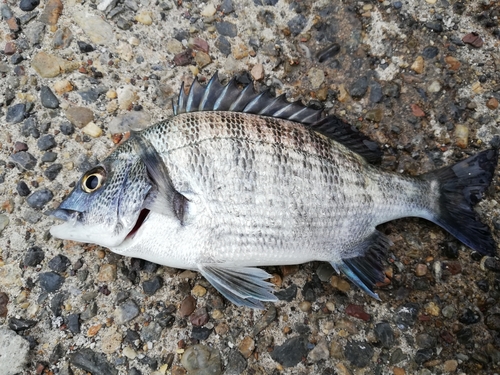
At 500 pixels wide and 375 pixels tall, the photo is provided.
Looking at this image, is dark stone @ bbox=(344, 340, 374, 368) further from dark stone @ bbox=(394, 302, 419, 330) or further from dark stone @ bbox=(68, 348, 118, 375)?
dark stone @ bbox=(68, 348, 118, 375)

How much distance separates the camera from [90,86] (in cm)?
294

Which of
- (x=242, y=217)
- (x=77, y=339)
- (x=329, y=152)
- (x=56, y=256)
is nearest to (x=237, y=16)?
(x=329, y=152)

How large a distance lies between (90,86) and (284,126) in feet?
4.36

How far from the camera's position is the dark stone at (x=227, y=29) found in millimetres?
3109

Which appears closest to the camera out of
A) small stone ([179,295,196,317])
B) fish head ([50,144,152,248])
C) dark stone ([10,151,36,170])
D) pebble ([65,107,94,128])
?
fish head ([50,144,152,248])

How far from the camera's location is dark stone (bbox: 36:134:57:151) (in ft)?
9.16

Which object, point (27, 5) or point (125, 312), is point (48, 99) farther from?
point (125, 312)

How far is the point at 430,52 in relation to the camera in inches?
120

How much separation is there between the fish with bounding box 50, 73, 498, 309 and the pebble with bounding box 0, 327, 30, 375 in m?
0.63

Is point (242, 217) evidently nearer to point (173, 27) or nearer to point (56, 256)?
point (56, 256)

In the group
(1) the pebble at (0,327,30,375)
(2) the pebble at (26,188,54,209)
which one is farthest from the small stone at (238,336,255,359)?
(2) the pebble at (26,188,54,209)

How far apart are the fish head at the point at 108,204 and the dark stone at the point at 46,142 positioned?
1.87 feet

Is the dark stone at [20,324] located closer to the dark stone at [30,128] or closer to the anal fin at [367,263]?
the dark stone at [30,128]

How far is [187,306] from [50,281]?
0.79 meters
